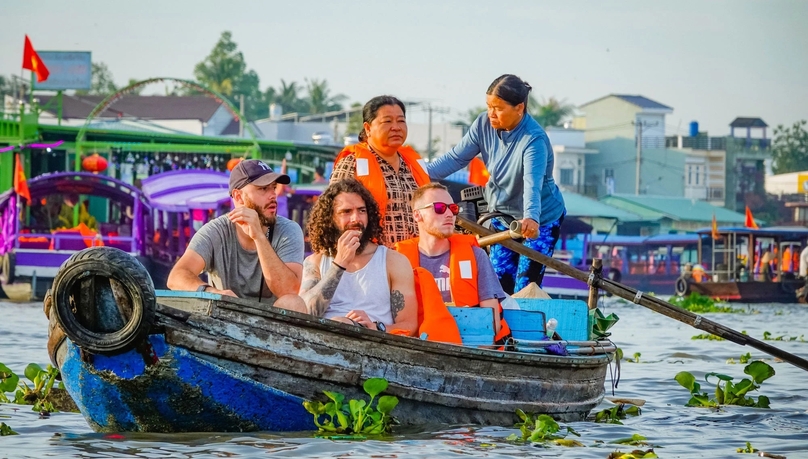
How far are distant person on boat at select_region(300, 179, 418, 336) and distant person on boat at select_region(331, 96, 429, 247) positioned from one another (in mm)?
886

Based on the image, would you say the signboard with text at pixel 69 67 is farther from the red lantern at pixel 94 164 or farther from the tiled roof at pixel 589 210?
the tiled roof at pixel 589 210

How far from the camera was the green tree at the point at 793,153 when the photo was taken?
77188 millimetres

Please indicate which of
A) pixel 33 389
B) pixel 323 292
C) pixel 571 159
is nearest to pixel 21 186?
pixel 33 389

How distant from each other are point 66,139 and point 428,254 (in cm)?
2827

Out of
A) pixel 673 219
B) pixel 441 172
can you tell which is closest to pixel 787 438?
pixel 441 172

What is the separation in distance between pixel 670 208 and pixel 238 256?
48.3 metres

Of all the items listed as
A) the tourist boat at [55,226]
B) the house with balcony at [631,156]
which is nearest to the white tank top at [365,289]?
the tourist boat at [55,226]

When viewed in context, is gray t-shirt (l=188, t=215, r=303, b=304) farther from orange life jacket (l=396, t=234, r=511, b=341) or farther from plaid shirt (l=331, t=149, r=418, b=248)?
plaid shirt (l=331, t=149, r=418, b=248)

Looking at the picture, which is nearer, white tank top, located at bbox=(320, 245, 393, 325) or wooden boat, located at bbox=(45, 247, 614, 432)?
wooden boat, located at bbox=(45, 247, 614, 432)

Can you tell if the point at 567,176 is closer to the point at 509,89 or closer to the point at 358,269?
the point at 509,89

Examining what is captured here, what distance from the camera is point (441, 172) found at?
801 cm

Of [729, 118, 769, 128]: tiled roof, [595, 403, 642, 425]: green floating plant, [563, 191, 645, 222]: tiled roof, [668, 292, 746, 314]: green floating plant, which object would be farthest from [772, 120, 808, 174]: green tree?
[595, 403, 642, 425]: green floating plant

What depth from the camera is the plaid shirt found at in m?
7.22

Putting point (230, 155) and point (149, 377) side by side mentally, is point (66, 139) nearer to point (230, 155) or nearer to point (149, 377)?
point (230, 155)
